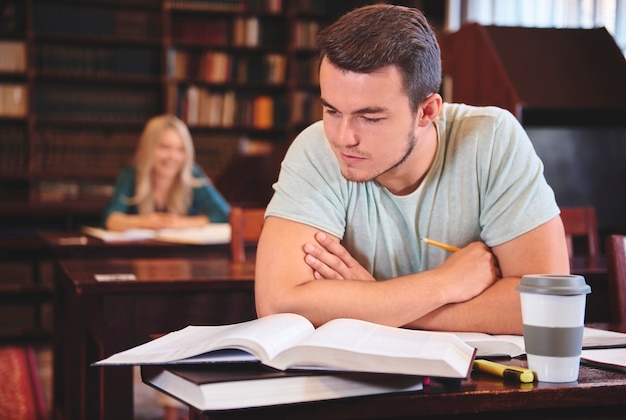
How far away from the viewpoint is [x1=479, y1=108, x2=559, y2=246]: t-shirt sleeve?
1.40 meters

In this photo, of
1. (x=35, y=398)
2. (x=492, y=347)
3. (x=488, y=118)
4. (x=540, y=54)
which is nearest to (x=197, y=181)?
(x=35, y=398)

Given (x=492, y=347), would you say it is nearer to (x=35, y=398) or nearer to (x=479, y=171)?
(x=479, y=171)

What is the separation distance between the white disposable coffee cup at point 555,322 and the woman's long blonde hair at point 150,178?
308 cm

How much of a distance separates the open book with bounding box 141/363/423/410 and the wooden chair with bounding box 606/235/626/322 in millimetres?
824

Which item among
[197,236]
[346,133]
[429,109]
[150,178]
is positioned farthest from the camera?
[150,178]

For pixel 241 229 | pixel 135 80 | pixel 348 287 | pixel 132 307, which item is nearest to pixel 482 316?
pixel 348 287

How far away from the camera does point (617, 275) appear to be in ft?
5.00

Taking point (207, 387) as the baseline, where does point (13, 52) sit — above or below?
above

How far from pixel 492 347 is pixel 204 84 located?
4.90m

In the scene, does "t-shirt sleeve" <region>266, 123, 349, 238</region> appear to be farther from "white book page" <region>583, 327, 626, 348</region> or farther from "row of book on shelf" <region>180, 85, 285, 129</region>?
"row of book on shelf" <region>180, 85, 285, 129</region>

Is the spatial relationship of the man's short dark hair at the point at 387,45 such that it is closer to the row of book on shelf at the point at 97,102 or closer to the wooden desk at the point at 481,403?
the wooden desk at the point at 481,403

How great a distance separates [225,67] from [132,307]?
4.19 metres

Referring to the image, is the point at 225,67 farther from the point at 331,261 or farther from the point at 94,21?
the point at 331,261

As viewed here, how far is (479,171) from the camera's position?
4.78ft
